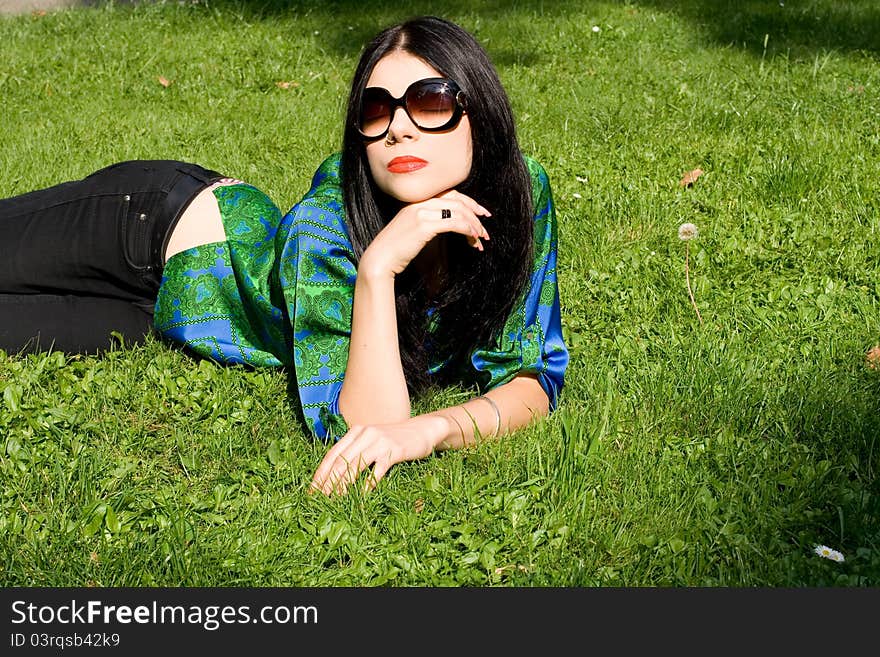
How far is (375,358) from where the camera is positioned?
8.64 feet

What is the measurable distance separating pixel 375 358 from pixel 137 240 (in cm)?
109

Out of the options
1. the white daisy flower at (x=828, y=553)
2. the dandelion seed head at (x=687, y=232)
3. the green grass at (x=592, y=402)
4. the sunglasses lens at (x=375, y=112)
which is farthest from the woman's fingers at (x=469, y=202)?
the dandelion seed head at (x=687, y=232)

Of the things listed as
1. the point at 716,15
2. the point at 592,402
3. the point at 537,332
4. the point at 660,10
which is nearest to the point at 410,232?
the point at 537,332

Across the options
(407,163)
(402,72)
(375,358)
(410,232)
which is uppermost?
(402,72)

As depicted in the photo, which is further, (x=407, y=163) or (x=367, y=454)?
(x=407, y=163)

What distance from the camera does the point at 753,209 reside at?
435 centimetres

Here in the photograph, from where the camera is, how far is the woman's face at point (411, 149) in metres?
2.62

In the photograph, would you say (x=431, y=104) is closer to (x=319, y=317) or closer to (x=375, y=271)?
(x=375, y=271)

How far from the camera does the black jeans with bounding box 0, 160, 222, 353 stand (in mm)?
3281

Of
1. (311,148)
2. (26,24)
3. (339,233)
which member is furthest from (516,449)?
(26,24)

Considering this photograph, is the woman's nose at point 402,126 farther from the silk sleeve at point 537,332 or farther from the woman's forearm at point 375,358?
the silk sleeve at point 537,332

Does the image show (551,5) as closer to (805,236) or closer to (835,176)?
(835,176)

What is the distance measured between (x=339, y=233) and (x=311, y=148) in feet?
8.39

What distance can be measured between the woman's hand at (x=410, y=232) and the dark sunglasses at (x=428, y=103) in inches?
8.1
